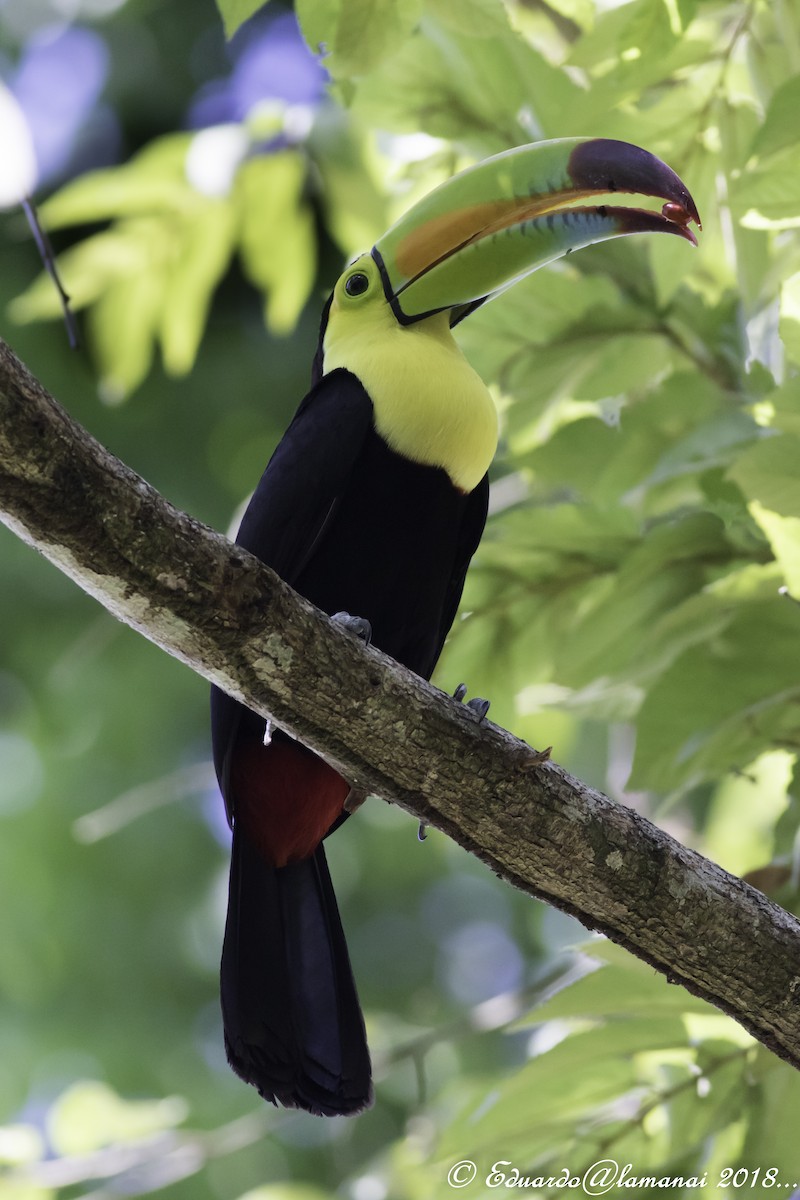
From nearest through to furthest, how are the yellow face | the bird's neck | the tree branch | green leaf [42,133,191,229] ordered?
the tree branch, the bird's neck, the yellow face, green leaf [42,133,191,229]

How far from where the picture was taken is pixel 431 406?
277 cm

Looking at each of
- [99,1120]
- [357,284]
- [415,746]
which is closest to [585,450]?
[357,284]

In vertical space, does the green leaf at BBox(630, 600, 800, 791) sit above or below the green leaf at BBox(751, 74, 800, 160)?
below

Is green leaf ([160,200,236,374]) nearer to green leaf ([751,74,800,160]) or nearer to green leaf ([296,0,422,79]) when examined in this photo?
green leaf ([296,0,422,79])

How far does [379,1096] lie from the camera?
6086mm

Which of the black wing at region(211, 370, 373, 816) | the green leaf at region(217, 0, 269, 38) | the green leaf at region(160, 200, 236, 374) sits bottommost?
the black wing at region(211, 370, 373, 816)

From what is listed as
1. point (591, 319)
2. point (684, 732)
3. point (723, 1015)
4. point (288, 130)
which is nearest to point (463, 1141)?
point (723, 1015)

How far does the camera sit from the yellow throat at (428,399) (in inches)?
110

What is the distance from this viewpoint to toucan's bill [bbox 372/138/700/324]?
2.42 metres

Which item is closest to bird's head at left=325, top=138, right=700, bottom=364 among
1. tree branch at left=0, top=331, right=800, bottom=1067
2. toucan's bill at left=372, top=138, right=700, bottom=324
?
toucan's bill at left=372, top=138, right=700, bottom=324

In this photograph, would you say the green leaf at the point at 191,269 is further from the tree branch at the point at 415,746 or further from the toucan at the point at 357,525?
the tree branch at the point at 415,746

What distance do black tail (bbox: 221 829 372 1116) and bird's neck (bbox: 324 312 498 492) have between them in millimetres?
919

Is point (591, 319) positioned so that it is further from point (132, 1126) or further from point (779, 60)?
point (132, 1126)

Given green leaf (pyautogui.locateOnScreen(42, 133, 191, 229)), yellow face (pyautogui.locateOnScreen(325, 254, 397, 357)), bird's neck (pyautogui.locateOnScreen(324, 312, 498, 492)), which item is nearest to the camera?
bird's neck (pyautogui.locateOnScreen(324, 312, 498, 492))
